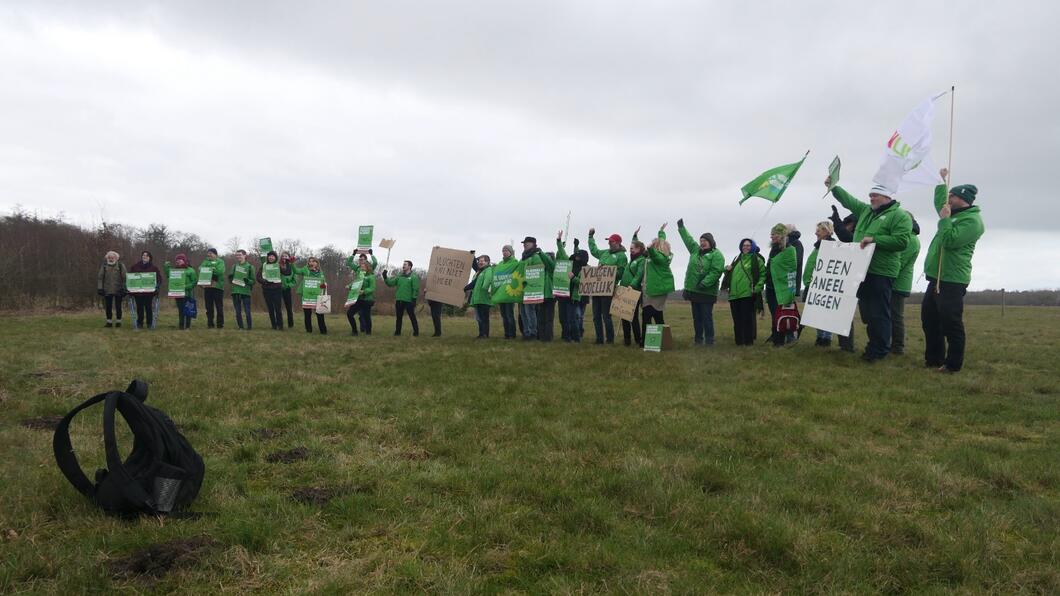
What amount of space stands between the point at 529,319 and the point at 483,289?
1.46m

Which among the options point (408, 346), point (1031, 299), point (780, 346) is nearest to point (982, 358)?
point (780, 346)

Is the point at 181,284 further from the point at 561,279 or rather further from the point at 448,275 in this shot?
the point at 561,279

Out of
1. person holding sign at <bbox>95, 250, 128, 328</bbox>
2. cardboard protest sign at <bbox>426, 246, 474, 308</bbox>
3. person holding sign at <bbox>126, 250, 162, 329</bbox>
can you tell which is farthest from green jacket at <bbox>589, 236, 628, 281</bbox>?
person holding sign at <bbox>95, 250, 128, 328</bbox>

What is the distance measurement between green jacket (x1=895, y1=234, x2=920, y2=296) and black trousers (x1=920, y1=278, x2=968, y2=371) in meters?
1.61

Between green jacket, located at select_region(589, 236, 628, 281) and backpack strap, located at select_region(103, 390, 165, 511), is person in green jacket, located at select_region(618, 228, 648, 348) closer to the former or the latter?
green jacket, located at select_region(589, 236, 628, 281)

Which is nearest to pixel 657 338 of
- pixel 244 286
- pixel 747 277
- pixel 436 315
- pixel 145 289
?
pixel 747 277

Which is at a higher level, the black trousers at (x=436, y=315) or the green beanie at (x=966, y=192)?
the green beanie at (x=966, y=192)

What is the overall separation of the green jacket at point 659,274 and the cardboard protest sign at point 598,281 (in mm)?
1152

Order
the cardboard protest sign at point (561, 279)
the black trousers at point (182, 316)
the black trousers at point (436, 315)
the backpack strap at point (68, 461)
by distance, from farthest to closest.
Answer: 1. the black trousers at point (182, 316)
2. the black trousers at point (436, 315)
3. the cardboard protest sign at point (561, 279)
4. the backpack strap at point (68, 461)

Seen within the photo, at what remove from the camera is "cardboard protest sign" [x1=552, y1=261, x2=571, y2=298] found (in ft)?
48.2

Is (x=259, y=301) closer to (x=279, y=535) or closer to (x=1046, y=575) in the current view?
(x=279, y=535)

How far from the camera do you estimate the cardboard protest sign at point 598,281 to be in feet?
46.6

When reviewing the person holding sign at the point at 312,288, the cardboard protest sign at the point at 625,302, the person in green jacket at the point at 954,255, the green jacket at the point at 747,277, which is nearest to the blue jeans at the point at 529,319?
the cardboard protest sign at the point at 625,302

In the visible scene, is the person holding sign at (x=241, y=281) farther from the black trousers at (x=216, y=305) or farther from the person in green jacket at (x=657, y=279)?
the person in green jacket at (x=657, y=279)
